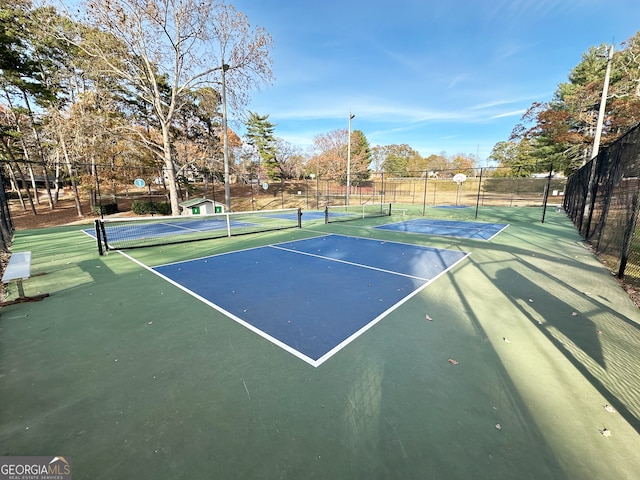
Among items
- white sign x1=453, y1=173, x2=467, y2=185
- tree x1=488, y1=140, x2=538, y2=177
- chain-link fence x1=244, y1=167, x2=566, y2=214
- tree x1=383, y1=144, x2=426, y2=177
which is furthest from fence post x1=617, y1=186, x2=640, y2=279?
tree x1=383, y1=144, x2=426, y2=177

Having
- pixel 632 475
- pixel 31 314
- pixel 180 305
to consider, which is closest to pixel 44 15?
pixel 31 314

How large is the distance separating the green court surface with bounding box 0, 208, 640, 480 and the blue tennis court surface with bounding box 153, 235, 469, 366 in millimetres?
257

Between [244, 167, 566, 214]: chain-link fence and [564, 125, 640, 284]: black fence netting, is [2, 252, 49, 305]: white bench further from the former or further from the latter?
[244, 167, 566, 214]: chain-link fence

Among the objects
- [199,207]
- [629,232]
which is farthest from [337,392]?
[199,207]

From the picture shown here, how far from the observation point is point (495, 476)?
1.78 metres

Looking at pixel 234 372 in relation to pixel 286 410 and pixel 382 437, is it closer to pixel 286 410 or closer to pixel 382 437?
pixel 286 410

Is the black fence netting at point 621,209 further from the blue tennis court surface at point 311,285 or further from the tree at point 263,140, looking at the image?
the tree at point 263,140

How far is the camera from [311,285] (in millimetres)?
5387

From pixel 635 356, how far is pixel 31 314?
330 inches

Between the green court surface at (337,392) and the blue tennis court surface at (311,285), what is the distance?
0.26m

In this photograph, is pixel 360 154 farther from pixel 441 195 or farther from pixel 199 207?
pixel 199 207

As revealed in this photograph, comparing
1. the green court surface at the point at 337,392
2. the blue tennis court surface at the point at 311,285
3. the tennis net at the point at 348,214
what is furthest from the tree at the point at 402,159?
the green court surface at the point at 337,392

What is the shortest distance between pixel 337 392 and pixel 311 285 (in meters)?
2.90

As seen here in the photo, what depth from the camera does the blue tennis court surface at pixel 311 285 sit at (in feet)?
12.1
